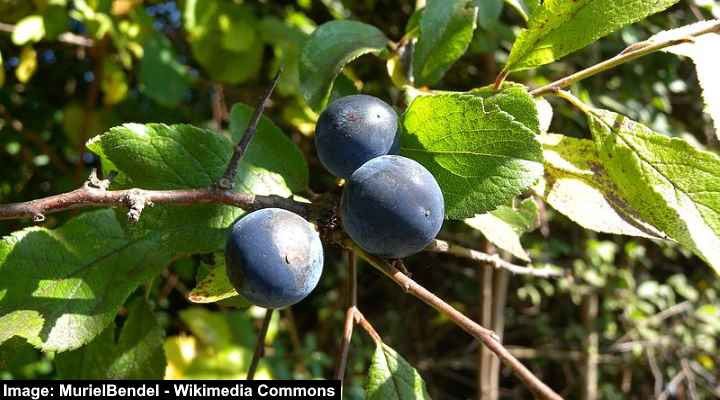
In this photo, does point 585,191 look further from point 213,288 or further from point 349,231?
point 213,288

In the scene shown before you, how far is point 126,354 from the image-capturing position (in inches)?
40.6

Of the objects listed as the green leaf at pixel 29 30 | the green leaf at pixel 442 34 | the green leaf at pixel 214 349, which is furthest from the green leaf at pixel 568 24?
the green leaf at pixel 29 30

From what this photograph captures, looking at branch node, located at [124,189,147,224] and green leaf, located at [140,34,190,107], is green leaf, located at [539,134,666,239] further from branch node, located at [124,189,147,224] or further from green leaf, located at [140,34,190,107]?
green leaf, located at [140,34,190,107]

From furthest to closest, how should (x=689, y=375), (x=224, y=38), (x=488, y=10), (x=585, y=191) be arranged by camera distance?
(x=689, y=375)
(x=224, y=38)
(x=488, y=10)
(x=585, y=191)

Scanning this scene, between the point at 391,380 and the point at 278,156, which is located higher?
the point at 278,156

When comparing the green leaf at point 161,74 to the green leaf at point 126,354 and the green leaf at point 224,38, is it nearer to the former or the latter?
the green leaf at point 224,38

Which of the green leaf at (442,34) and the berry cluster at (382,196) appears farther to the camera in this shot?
Answer: the green leaf at (442,34)

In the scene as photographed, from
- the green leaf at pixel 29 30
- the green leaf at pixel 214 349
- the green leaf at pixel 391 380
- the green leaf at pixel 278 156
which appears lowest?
the green leaf at pixel 214 349

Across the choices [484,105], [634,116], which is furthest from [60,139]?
[484,105]

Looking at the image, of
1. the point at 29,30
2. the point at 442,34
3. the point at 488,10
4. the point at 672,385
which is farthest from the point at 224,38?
the point at 672,385

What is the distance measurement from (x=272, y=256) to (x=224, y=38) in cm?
146

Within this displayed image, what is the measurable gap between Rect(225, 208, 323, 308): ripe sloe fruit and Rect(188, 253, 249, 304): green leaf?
3.4 inches

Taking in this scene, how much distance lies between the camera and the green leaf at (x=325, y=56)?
2.99 feet

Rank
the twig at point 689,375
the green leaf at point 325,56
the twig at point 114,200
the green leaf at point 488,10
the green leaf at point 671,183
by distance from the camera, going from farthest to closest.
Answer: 1. the twig at point 689,375
2. the green leaf at point 488,10
3. the green leaf at point 325,56
4. the green leaf at point 671,183
5. the twig at point 114,200
